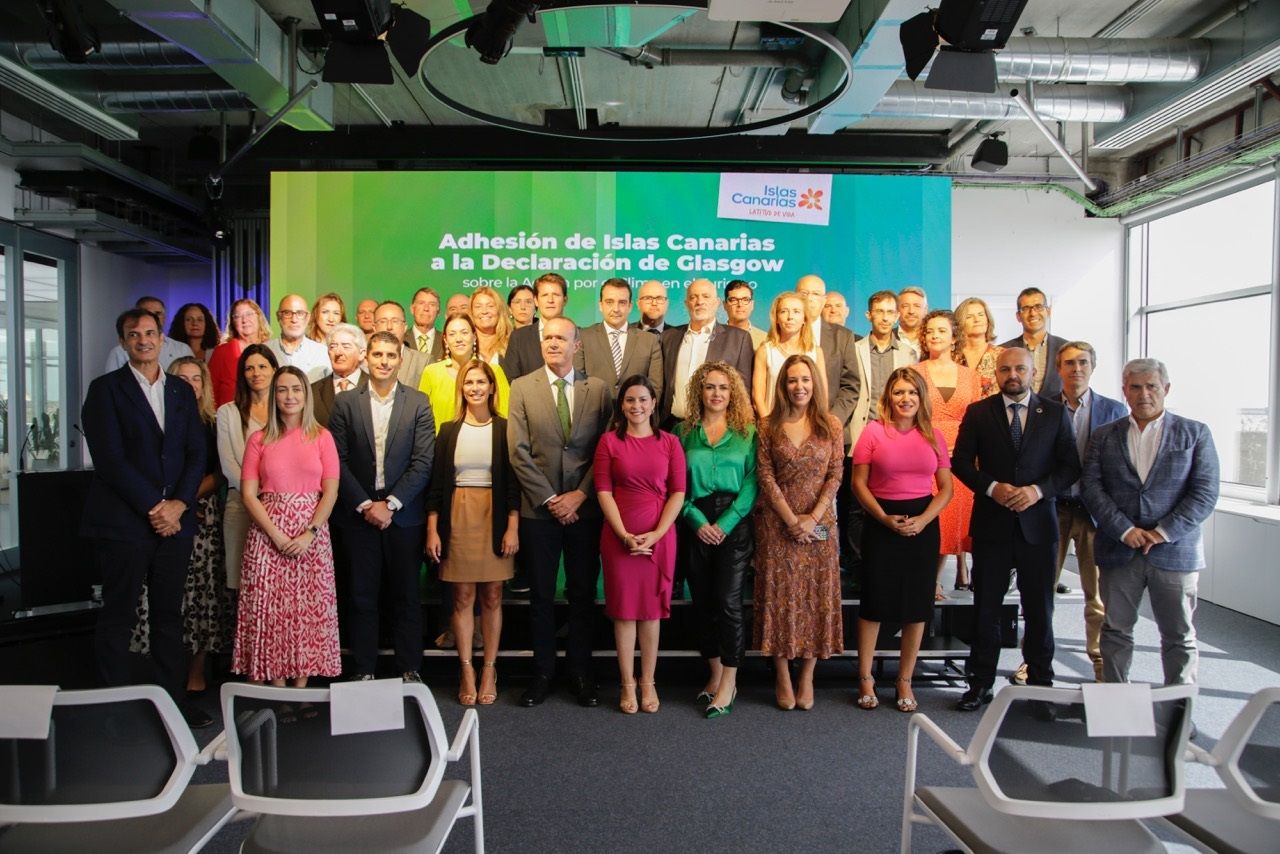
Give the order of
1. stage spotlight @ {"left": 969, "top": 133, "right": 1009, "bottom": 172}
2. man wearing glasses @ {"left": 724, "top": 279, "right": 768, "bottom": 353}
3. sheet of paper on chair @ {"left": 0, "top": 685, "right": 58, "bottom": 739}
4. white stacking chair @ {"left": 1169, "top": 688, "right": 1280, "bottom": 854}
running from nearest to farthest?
sheet of paper on chair @ {"left": 0, "top": 685, "right": 58, "bottom": 739} < white stacking chair @ {"left": 1169, "top": 688, "right": 1280, "bottom": 854} < man wearing glasses @ {"left": 724, "top": 279, "right": 768, "bottom": 353} < stage spotlight @ {"left": 969, "top": 133, "right": 1009, "bottom": 172}

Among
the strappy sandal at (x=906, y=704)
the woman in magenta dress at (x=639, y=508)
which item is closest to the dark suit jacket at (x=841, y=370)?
the woman in magenta dress at (x=639, y=508)

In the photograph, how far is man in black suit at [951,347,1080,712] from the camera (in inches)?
163

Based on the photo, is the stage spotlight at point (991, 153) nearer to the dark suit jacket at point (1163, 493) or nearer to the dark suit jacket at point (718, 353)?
the dark suit jacket at point (718, 353)

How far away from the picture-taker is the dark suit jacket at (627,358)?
4969 millimetres

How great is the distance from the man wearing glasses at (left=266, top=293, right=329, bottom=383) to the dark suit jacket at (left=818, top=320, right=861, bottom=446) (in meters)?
3.19

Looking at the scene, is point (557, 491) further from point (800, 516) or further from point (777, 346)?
point (777, 346)

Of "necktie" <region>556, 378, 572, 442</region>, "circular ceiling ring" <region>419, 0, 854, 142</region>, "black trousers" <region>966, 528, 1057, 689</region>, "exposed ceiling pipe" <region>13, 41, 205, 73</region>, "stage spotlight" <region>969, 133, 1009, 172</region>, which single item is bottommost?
"black trousers" <region>966, 528, 1057, 689</region>

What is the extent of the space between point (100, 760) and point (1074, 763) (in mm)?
2142

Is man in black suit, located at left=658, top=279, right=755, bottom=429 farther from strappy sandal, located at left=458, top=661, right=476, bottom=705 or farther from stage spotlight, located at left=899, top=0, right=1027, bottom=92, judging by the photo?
strappy sandal, located at left=458, top=661, right=476, bottom=705

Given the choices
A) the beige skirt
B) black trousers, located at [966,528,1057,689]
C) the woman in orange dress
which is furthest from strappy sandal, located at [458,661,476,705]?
the woman in orange dress

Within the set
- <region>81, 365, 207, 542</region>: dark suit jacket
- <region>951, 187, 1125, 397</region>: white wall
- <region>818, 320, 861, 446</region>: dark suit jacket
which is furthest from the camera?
<region>951, 187, 1125, 397</region>: white wall

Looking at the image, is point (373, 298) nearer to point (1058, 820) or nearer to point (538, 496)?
point (538, 496)

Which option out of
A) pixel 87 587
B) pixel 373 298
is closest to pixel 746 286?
pixel 373 298

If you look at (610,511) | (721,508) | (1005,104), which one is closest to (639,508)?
(610,511)
